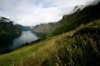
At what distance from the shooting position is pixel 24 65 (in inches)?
356

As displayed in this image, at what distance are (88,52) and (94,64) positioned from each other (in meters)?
0.95

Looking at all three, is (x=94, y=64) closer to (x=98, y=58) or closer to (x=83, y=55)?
(x=98, y=58)

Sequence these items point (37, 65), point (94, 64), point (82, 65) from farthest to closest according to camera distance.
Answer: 1. point (37, 65)
2. point (82, 65)
3. point (94, 64)

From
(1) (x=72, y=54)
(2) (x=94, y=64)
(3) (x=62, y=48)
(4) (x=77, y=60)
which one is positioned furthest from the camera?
(3) (x=62, y=48)

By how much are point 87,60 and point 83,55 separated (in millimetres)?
A: 410

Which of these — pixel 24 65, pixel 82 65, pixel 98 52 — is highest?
pixel 98 52

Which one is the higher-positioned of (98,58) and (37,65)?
(98,58)

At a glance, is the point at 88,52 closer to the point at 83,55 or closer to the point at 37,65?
the point at 83,55

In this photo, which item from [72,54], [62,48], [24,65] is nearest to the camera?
[72,54]

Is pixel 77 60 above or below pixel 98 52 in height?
below

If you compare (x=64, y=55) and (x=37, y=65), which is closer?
(x=64, y=55)

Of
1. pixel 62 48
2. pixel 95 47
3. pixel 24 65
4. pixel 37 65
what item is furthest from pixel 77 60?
pixel 24 65

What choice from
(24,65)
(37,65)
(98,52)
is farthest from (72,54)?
(24,65)

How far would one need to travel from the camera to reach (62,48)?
7086 millimetres
